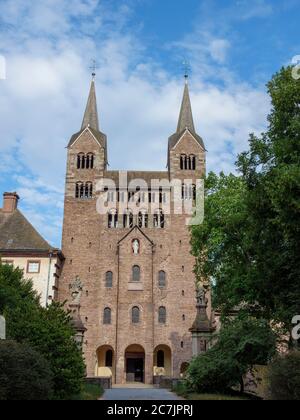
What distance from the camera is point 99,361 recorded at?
157 ft

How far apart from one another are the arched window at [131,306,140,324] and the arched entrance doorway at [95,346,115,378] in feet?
11.4

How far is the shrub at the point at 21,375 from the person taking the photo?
1227cm

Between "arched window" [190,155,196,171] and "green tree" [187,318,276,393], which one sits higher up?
"arched window" [190,155,196,171]

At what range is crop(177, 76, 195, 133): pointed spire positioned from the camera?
56906 millimetres

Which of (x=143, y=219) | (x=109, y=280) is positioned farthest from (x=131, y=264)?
(x=143, y=219)

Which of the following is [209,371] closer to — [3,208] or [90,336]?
[90,336]

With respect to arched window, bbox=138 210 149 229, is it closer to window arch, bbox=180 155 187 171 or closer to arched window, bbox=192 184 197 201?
arched window, bbox=192 184 197 201

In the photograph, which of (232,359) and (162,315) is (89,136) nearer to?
(162,315)

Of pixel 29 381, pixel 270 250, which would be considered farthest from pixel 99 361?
pixel 29 381

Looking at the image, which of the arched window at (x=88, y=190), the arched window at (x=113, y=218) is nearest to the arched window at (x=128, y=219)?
the arched window at (x=113, y=218)

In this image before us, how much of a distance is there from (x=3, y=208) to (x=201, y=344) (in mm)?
30400

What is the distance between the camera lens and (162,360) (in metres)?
48.6

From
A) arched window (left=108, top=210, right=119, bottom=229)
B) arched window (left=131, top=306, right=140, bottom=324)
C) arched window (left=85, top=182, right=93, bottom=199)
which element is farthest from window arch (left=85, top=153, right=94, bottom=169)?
arched window (left=131, top=306, right=140, bottom=324)

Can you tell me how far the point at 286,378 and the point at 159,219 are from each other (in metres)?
38.5
